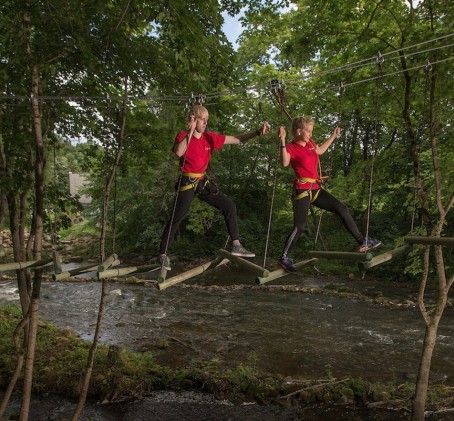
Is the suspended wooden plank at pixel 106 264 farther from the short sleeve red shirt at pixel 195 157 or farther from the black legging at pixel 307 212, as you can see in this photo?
the black legging at pixel 307 212

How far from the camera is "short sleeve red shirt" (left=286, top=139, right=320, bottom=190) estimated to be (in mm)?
4145

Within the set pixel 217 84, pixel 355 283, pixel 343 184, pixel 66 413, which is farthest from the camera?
pixel 355 283

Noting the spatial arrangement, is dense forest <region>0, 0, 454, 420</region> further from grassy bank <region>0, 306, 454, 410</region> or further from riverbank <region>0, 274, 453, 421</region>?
riverbank <region>0, 274, 453, 421</region>

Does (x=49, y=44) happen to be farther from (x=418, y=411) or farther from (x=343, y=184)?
(x=418, y=411)

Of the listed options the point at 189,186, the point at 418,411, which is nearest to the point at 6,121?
the point at 189,186

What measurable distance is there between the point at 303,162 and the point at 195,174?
1096mm

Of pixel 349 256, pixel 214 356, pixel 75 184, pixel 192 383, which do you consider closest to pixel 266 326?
pixel 214 356

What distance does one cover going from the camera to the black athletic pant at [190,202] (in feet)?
13.3

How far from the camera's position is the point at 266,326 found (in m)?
10.7

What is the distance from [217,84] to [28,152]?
3092mm

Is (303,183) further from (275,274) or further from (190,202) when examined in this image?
(190,202)

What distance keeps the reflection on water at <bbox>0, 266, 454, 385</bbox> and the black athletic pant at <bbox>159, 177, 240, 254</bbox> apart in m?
5.30

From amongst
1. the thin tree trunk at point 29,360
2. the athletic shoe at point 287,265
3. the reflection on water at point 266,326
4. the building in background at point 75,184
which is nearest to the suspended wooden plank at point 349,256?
the athletic shoe at point 287,265

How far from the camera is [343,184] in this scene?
8.27 meters
